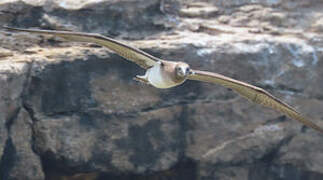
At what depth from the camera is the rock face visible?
646cm

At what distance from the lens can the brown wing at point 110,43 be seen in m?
5.05

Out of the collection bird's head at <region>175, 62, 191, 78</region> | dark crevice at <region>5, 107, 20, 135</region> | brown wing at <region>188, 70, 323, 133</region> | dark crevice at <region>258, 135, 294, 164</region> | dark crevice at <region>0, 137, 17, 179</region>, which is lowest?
dark crevice at <region>258, 135, 294, 164</region>

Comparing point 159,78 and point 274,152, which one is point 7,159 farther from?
point 274,152

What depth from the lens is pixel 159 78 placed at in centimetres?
564

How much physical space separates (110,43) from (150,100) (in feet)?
5.16

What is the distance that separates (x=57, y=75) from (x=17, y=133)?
819 millimetres

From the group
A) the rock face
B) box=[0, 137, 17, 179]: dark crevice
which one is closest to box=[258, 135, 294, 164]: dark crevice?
the rock face

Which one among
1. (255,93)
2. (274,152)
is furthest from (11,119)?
(274,152)

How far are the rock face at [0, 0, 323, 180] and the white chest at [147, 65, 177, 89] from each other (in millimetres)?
1008

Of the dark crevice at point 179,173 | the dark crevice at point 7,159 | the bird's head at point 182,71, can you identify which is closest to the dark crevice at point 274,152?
the dark crevice at point 179,173

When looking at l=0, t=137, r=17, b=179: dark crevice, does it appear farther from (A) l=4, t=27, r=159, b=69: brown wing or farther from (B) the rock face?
(A) l=4, t=27, r=159, b=69: brown wing

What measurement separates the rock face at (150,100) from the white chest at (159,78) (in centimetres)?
101

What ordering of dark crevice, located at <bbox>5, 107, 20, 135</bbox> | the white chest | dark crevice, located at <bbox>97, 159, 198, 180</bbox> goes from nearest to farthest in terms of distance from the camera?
the white chest < dark crevice, located at <bbox>5, 107, 20, 135</bbox> < dark crevice, located at <bbox>97, 159, 198, 180</bbox>

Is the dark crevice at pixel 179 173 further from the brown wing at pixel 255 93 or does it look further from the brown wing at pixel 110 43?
the brown wing at pixel 110 43
